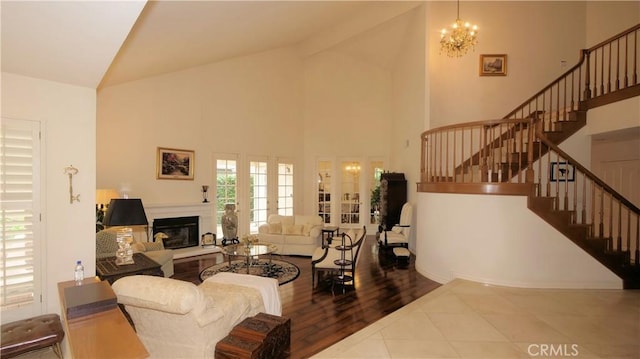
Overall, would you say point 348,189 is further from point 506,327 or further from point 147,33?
point 147,33

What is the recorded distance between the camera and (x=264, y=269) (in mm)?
5203

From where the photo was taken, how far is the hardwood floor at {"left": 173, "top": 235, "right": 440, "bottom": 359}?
10.0 ft

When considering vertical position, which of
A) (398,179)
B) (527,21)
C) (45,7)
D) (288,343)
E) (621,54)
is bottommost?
(288,343)

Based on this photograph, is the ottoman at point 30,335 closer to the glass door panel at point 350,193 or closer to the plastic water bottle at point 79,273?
the plastic water bottle at point 79,273

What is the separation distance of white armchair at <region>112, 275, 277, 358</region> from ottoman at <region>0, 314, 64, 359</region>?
0.62 meters

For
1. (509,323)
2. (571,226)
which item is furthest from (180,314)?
(571,226)

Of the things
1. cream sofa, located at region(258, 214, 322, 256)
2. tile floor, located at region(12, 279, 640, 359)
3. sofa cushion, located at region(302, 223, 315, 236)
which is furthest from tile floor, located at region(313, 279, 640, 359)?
sofa cushion, located at region(302, 223, 315, 236)

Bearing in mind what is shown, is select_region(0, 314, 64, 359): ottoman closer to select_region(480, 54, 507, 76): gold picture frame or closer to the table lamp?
the table lamp

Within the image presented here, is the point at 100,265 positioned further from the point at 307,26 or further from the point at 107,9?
the point at 307,26

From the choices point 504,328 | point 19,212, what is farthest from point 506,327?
point 19,212

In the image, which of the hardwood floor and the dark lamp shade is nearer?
the hardwood floor

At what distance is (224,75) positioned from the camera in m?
7.45

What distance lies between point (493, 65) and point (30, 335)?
820cm

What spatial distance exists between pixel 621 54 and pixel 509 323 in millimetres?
5949
